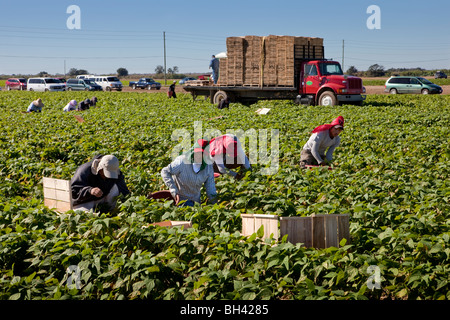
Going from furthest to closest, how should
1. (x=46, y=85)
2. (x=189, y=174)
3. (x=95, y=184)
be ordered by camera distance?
1. (x=46, y=85)
2. (x=189, y=174)
3. (x=95, y=184)

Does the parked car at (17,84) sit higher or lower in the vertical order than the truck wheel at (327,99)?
higher

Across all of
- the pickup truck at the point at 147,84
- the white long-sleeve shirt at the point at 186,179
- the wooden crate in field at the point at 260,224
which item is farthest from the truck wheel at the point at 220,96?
the pickup truck at the point at 147,84

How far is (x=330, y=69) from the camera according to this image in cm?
2339

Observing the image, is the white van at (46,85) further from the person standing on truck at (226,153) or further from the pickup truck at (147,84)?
the person standing on truck at (226,153)

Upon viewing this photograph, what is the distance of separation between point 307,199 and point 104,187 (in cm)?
285

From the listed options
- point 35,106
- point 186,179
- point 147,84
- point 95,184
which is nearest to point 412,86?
point 35,106

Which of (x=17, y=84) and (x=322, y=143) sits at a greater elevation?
(x=17, y=84)

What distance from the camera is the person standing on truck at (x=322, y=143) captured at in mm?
9141

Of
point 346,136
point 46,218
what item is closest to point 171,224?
point 46,218

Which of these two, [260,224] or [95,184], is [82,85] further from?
[260,224]

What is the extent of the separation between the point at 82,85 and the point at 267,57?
94.9 ft

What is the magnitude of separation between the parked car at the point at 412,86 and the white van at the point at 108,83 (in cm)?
2719

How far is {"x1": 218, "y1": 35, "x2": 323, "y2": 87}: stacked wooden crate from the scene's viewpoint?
23406 millimetres
